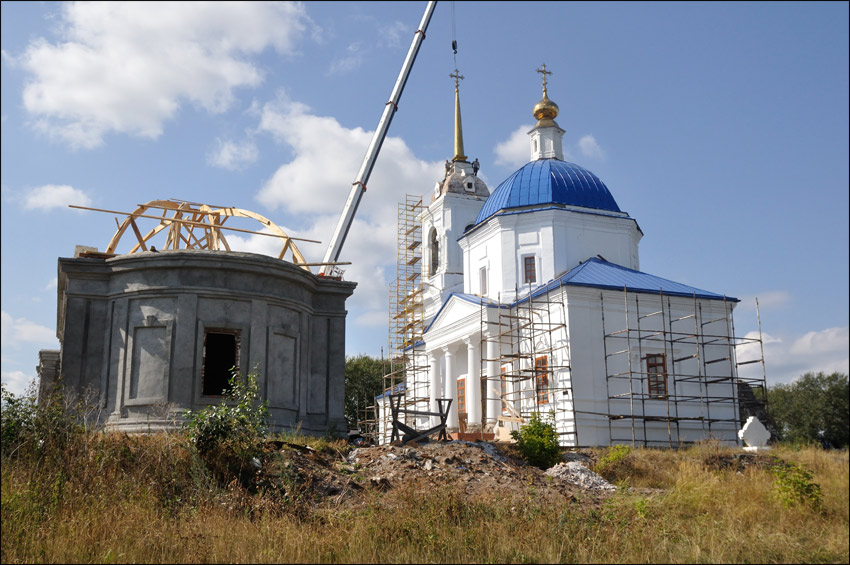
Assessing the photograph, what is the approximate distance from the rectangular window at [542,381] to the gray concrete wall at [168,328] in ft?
35.9

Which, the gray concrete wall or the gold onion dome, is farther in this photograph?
the gold onion dome

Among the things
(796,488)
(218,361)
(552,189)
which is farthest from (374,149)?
(796,488)

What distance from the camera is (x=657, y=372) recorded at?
1081 inches

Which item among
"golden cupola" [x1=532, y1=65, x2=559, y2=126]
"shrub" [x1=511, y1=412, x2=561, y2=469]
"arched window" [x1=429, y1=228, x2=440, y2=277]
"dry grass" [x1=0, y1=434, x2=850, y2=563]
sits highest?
"golden cupola" [x1=532, y1=65, x2=559, y2=126]

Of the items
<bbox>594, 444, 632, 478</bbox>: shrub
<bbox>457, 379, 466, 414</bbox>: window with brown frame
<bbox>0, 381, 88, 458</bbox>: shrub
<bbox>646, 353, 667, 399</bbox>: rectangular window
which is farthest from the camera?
<bbox>457, 379, 466, 414</bbox>: window with brown frame

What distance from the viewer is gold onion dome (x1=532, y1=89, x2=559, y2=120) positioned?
1425 inches

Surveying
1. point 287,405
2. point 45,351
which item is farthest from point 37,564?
point 45,351

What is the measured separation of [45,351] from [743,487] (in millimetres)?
28196

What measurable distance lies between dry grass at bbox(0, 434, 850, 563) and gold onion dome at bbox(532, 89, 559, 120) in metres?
25.6

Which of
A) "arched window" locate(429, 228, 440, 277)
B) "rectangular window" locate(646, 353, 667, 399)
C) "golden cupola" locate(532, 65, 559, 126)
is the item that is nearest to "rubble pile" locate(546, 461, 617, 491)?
"rectangular window" locate(646, 353, 667, 399)

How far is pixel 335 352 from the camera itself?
773 inches

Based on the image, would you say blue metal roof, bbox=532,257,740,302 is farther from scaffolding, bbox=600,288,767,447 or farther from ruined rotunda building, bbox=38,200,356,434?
ruined rotunda building, bbox=38,200,356,434

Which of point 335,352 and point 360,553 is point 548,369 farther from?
point 360,553

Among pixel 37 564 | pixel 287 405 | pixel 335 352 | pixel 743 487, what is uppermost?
pixel 335 352
